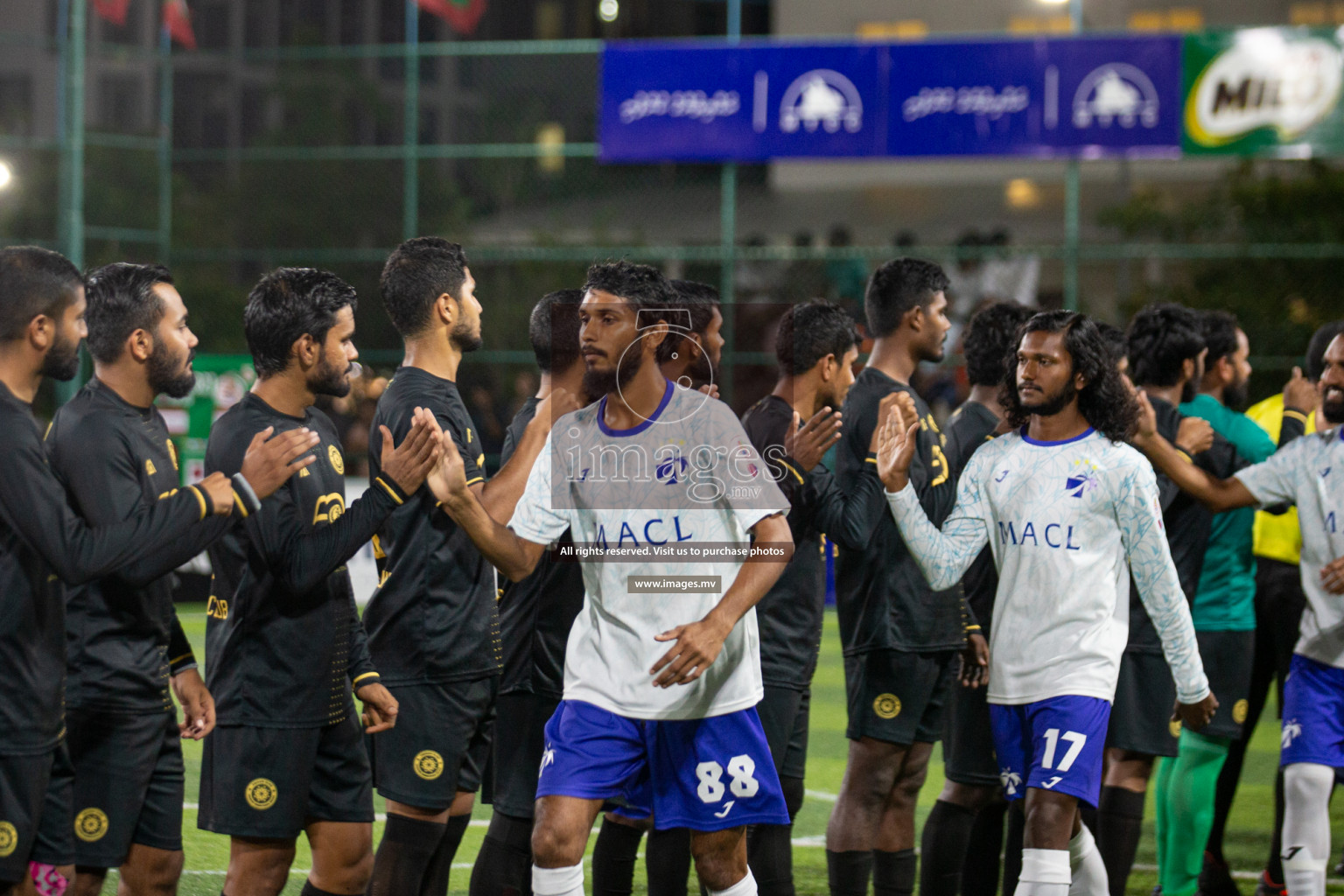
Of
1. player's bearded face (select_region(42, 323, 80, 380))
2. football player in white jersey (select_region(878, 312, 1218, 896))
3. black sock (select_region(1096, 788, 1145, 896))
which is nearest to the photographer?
player's bearded face (select_region(42, 323, 80, 380))

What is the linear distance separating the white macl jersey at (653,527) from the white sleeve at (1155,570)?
49.1 inches

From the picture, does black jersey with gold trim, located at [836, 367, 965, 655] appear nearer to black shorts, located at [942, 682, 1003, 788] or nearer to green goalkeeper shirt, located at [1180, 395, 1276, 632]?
black shorts, located at [942, 682, 1003, 788]

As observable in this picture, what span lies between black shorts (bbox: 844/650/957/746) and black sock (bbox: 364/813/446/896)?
1571mm

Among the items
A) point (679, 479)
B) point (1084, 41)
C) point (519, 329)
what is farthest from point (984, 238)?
point (679, 479)

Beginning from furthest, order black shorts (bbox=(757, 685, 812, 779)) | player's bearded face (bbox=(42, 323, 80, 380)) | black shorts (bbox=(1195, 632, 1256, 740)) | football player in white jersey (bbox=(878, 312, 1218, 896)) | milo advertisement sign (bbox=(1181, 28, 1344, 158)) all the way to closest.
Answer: milo advertisement sign (bbox=(1181, 28, 1344, 158)), black shorts (bbox=(1195, 632, 1256, 740)), black shorts (bbox=(757, 685, 812, 779)), football player in white jersey (bbox=(878, 312, 1218, 896)), player's bearded face (bbox=(42, 323, 80, 380))

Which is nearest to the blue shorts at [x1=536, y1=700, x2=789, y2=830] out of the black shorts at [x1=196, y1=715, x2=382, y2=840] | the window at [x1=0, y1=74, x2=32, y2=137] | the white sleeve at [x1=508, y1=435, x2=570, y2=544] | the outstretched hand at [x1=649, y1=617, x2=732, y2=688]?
the outstretched hand at [x1=649, y1=617, x2=732, y2=688]

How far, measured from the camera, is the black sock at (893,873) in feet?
17.3

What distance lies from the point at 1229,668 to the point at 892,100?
37.2 feet

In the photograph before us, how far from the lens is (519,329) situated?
56.7 ft

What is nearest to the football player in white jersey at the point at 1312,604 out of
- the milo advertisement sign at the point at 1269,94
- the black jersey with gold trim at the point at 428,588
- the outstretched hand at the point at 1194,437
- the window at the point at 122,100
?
the outstretched hand at the point at 1194,437

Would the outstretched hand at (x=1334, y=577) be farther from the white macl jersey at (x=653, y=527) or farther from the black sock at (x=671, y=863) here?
the black sock at (x=671, y=863)

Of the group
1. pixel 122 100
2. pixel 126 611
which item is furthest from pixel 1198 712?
pixel 122 100

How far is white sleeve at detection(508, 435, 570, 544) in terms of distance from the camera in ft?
13.6

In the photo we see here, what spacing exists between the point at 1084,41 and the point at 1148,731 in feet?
39.2
